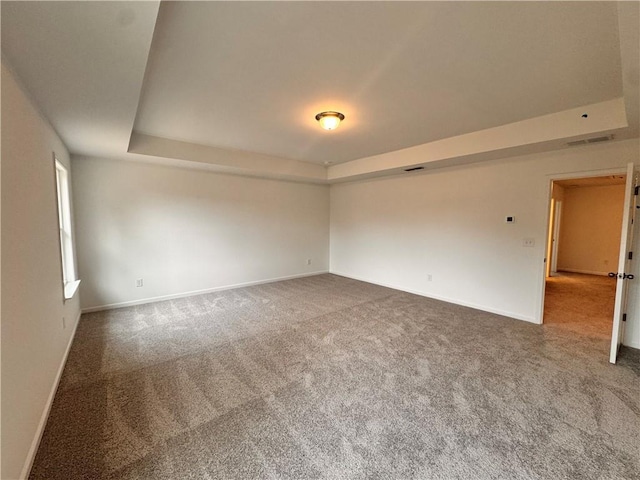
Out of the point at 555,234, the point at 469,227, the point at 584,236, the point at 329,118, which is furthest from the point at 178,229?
the point at 584,236

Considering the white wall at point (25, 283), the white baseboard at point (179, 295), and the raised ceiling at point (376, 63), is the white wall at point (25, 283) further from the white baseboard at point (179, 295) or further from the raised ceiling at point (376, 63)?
the white baseboard at point (179, 295)

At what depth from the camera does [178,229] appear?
16.3 feet

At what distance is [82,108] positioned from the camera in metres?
2.38

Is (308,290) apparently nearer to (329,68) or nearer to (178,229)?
(178,229)

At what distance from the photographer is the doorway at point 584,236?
20.1ft

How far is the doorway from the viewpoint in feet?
20.1

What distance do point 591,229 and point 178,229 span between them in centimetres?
1016

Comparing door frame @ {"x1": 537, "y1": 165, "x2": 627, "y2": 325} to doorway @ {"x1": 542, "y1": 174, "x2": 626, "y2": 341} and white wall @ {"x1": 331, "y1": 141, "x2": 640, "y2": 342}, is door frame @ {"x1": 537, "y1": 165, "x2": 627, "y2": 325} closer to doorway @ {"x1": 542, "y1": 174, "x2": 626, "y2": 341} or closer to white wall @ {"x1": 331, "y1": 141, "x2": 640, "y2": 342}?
white wall @ {"x1": 331, "y1": 141, "x2": 640, "y2": 342}

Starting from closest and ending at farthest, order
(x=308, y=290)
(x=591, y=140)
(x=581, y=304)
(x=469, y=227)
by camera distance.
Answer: (x=591, y=140) < (x=469, y=227) < (x=581, y=304) < (x=308, y=290)

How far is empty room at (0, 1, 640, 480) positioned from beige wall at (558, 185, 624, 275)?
2.79 m

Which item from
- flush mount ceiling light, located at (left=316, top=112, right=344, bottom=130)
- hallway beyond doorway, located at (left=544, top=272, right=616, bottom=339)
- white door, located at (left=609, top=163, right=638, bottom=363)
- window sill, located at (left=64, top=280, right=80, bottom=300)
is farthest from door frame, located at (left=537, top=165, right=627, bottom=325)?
window sill, located at (left=64, top=280, right=80, bottom=300)

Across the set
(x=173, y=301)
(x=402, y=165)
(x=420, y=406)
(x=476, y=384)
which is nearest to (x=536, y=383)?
(x=476, y=384)

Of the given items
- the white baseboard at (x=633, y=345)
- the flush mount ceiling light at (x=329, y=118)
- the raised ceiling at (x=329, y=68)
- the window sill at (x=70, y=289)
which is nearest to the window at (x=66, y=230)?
the window sill at (x=70, y=289)

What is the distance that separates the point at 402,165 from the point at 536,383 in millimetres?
3472
